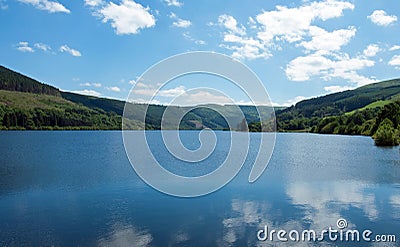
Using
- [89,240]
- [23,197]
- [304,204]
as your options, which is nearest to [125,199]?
[23,197]

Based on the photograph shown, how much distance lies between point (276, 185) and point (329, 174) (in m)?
10.1

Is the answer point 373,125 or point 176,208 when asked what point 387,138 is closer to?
point 373,125

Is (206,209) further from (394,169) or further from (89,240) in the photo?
(394,169)

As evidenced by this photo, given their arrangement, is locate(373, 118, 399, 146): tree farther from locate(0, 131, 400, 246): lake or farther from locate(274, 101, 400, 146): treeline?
locate(0, 131, 400, 246): lake

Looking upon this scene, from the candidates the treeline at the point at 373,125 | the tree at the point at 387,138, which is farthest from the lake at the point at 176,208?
the treeline at the point at 373,125

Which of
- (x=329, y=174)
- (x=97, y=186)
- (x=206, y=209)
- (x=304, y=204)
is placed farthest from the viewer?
(x=329, y=174)

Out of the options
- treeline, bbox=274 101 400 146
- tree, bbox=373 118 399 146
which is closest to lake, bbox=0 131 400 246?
tree, bbox=373 118 399 146

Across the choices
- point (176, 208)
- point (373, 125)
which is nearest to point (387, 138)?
point (373, 125)

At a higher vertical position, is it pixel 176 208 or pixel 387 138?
pixel 387 138

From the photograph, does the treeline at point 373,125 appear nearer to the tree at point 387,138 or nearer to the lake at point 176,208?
the tree at point 387,138

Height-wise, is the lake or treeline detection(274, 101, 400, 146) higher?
treeline detection(274, 101, 400, 146)

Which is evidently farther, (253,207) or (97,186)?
(97,186)

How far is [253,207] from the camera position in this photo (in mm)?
22188

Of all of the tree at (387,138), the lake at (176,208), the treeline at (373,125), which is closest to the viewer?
the lake at (176,208)
